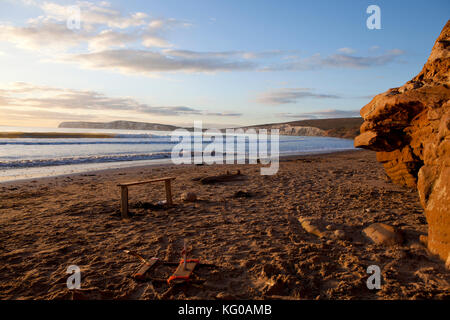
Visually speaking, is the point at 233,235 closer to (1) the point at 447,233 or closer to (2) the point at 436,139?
(1) the point at 447,233

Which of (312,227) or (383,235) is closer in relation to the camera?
(383,235)

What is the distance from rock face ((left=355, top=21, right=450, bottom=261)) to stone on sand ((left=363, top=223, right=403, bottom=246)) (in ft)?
1.54

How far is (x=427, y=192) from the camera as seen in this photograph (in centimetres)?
405

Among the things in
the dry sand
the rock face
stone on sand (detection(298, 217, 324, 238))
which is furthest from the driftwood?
stone on sand (detection(298, 217, 324, 238))

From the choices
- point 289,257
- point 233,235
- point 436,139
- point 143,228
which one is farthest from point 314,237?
point 143,228

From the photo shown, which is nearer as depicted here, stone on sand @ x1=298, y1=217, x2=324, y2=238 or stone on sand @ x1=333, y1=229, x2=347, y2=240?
stone on sand @ x1=333, y1=229, x2=347, y2=240

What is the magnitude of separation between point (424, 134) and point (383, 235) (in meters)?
3.02

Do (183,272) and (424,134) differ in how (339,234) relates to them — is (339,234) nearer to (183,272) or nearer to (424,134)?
(183,272)

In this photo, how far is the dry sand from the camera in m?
3.24

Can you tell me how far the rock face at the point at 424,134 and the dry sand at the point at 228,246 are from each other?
62 centimetres

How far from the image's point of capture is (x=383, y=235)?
4.44 m

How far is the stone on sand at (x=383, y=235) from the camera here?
4316 millimetres

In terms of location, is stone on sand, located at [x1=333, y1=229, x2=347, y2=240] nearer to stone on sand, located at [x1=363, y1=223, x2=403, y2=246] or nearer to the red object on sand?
stone on sand, located at [x1=363, y1=223, x2=403, y2=246]

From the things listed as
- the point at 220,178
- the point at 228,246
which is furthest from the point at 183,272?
the point at 220,178
